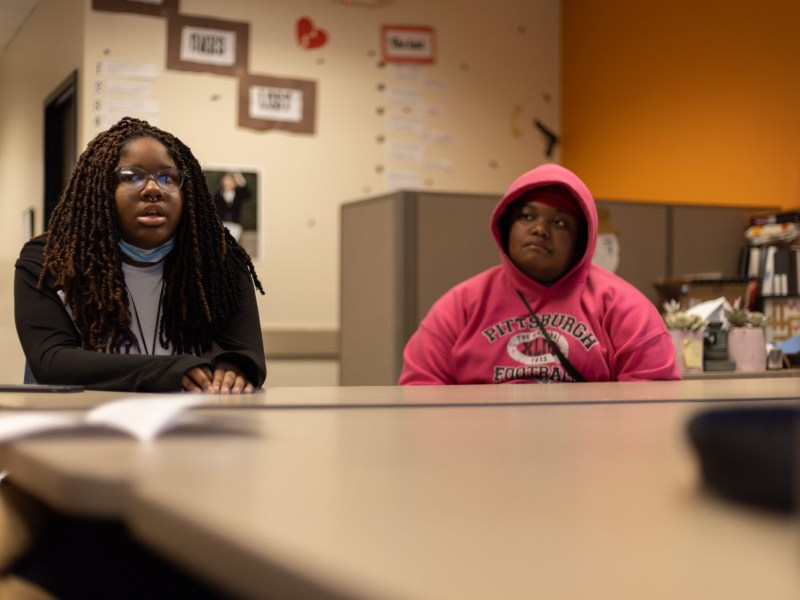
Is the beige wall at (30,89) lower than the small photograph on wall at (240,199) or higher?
higher

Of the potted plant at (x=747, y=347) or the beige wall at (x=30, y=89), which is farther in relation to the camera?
the beige wall at (x=30, y=89)

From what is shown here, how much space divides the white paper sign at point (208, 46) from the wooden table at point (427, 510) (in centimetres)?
365

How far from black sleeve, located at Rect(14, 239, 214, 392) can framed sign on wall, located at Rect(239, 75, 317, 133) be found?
2669 mm

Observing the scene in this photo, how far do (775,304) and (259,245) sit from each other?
2079mm

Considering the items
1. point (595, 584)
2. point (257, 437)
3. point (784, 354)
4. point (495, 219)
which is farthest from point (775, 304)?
point (595, 584)

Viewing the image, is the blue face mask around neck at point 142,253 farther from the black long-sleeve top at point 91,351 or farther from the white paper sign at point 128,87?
the white paper sign at point 128,87

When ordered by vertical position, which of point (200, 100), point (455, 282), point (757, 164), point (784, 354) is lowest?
point (784, 354)

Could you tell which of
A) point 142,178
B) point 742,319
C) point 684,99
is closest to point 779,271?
point 742,319

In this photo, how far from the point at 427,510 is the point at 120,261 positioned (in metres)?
1.31

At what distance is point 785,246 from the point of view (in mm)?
3287

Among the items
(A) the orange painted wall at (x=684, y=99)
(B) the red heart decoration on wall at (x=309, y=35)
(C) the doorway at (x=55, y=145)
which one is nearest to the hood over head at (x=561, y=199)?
(A) the orange painted wall at (x=684, y=99)

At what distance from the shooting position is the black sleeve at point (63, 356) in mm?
1298

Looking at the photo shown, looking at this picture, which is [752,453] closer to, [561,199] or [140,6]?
[561,199]

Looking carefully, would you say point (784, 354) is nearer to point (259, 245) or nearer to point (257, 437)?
point (259, 245)
